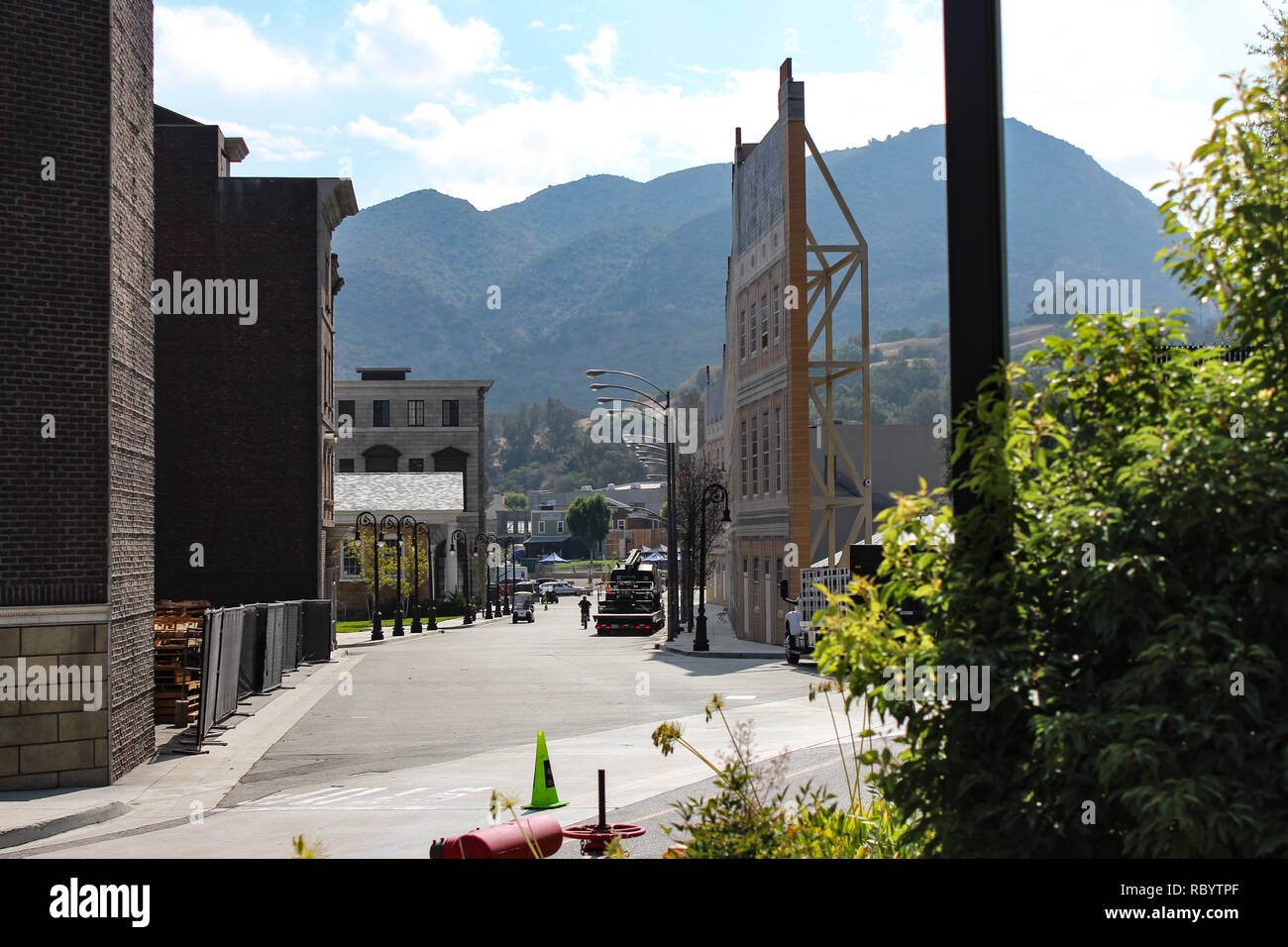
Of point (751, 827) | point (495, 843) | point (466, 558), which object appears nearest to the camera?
point (751, 827)

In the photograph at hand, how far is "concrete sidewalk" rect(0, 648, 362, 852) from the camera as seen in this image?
1379cm

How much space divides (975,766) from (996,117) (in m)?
2.73

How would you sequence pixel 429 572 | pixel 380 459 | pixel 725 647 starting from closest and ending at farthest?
1. pixel 725 647
2. pixel 429 572
3. pixel 380 459

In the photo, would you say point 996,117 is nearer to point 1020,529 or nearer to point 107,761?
point 1020,529

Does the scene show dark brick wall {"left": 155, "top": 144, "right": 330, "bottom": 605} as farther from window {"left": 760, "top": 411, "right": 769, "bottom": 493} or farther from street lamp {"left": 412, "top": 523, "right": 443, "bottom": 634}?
street lamp {"left": 412, "top": 523, "right": 443, "bottom": 634}

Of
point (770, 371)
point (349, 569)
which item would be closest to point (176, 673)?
point (770, 371)

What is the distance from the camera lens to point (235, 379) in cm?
4931

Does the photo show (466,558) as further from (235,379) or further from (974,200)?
(974,200)

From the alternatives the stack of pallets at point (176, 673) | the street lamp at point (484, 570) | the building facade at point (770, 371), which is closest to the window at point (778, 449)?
the building facade at point (770, 371)

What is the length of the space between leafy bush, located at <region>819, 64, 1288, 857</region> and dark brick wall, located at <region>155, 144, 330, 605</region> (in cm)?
4709

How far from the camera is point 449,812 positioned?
14.1 metres

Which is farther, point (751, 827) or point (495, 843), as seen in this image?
point (495, 843)

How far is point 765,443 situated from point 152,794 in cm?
3428

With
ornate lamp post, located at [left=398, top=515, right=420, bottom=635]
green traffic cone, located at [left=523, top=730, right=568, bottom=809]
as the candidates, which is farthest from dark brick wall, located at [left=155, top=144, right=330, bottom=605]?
green traffic cone, located at [left=523, top=730, right=568, bottom=809]
